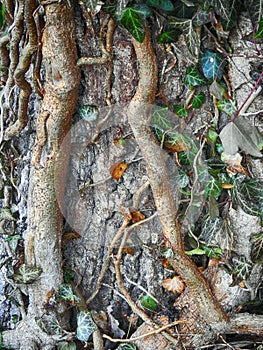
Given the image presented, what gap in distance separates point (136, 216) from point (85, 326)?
0.27m

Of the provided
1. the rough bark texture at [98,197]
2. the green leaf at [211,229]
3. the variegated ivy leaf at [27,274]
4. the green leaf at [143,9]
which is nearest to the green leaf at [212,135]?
the rough bark texture at [98,197]

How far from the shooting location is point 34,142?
1147 mm

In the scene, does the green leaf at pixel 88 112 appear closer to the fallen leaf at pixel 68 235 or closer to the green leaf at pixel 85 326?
the fallen leaf at pixel 68 235

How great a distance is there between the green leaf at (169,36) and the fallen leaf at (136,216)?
379 millimetres

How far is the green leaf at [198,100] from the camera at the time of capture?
1061 mm

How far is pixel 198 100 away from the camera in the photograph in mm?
1062

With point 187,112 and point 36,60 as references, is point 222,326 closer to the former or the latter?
point 187,112

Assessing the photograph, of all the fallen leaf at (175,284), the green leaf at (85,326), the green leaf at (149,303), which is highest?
the fallen leaf at (175,284)

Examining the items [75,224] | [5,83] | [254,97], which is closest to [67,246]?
[75,224]

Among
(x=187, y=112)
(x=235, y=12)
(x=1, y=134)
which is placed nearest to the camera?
(x=235, y=12)

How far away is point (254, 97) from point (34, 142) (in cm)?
50

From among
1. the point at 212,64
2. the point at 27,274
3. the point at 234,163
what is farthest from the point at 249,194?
the point at 27,274

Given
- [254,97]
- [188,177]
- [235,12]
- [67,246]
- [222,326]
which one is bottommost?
[222,326]

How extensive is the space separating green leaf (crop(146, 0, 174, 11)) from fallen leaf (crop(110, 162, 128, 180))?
0.35 meters
